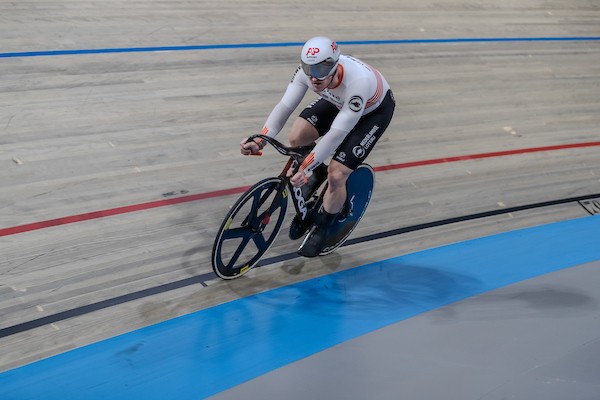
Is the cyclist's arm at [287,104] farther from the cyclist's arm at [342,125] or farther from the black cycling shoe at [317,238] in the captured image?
the black cycling shoe at [317,238]

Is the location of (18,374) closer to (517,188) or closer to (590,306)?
(590,306)

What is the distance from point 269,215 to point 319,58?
0.85m

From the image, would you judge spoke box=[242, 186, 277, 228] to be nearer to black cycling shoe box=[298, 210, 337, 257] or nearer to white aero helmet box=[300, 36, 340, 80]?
black cycling shoe box=[298, 210, 337, 257]

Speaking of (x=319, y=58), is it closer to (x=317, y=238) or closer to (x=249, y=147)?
(x=249, y=147)

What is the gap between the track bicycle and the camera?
3.64m

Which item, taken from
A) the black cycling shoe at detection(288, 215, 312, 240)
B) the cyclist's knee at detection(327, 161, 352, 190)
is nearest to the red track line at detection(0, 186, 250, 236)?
the black cycling shoe at detection(288, 215, 312, 240)

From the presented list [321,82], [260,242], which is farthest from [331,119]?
[260,242]

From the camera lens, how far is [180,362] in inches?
125

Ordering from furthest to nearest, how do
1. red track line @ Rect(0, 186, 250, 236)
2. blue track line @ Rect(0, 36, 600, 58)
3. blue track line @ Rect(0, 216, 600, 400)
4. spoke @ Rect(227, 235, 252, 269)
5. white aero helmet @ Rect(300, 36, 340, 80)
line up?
blue track line @ Rect(0, 36, 600, 58) < red track line @ Rect(0, 186, 250, 236) < spoke @ Rect(227, 235, 252, 269) < white aero helmet @ Rect(300, 36, 340, 80) < blue track line @ Rect(0, 216, 600, 400)

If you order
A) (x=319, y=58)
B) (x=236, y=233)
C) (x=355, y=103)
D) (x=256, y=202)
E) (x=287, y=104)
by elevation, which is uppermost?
(x=319, y=58)

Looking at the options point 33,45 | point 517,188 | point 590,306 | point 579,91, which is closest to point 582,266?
point 590,306

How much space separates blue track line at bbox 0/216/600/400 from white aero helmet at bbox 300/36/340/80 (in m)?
1.08

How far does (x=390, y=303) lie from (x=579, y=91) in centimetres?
370

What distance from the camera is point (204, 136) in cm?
494
